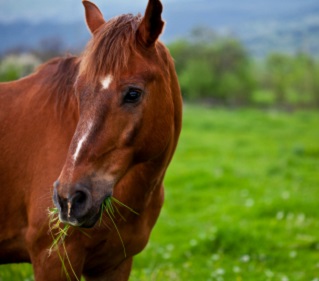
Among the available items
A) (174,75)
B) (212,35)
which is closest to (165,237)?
(174,75)

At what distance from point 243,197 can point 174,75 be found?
23.8ft

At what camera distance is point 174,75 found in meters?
3.52

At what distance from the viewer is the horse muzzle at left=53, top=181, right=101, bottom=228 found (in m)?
2.55

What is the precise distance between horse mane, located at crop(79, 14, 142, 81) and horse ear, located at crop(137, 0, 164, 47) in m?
0.06

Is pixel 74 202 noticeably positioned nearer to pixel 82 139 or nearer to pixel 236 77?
pixel 82 139

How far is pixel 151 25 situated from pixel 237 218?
6.46 m

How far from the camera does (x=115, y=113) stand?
2.80 m

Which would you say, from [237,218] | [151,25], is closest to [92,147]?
[151,25]

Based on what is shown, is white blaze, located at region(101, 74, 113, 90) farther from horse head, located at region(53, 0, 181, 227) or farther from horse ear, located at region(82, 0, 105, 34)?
horse ear, located at region(82, 0, 105, 34)

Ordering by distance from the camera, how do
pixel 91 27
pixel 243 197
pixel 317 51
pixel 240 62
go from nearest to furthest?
1. pixel 91 27
2. pixel 243 197
3. pixel 240 62
4. pixel 317 51

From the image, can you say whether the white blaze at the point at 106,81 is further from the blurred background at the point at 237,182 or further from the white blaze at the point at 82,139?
the blurred background at the point at 237,182

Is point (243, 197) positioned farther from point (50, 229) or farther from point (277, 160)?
point (50, 229)

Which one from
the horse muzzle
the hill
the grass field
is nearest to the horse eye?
the horse muzzle

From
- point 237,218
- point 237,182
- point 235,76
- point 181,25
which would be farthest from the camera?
point 181,25
